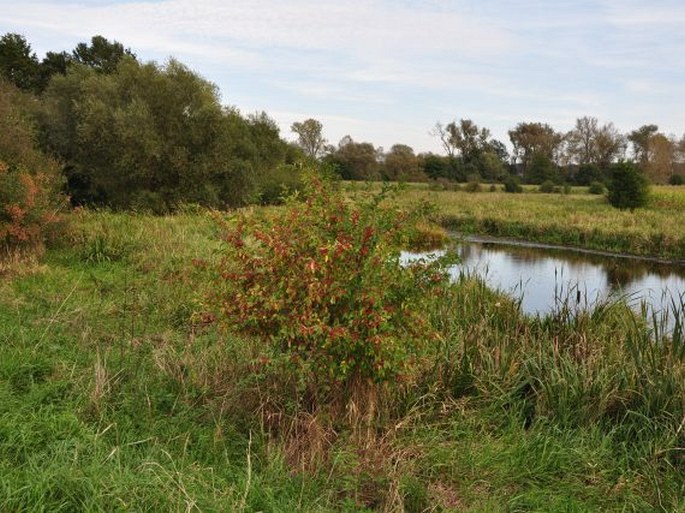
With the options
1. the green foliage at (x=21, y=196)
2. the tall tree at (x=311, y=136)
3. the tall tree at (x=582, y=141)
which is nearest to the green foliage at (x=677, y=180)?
the tall tree at (x=582, y=141)

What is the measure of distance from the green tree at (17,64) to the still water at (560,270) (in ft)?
99.5

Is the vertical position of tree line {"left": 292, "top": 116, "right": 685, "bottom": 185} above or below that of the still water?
above

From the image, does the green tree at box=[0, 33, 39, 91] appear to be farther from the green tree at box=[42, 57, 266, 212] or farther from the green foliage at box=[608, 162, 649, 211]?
the green foliage at box=[608, 162, 649, 211]

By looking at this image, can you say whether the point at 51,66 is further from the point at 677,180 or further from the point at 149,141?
the point at 677,180

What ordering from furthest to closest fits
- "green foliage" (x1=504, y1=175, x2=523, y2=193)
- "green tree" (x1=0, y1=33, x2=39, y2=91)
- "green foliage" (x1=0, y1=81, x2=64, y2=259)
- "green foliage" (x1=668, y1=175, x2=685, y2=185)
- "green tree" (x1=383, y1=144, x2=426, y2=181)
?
"green tree" (x1=383, y1=144, x2=426, y2=181) < "green foliage" (x1=668, y1=175, x2=685, y2=185) < "green foliage" (x1=504, y1=175, x2=523, y2=193) < "green tree" (x1=0, y1=33, x2=39, y2=91) < "green foliage" (x1=0, y1=81, x2=64, y2=259)

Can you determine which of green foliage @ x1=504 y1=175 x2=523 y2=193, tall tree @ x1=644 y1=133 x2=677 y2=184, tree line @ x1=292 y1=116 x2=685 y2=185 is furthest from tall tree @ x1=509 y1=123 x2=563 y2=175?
green foliage @ x1=504 y1=175 x2=523 y2=193

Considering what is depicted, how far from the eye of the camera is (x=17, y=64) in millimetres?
36031

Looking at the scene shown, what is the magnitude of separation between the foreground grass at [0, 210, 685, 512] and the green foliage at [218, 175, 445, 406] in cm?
46

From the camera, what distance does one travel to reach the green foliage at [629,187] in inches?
1197

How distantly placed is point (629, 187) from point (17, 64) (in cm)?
3707

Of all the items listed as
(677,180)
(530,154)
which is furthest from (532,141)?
(677,180)

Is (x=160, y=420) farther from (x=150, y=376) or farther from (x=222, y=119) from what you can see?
(x=222, y=119)

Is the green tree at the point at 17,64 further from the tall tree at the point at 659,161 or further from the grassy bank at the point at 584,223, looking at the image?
the tall tree at the point at 659,161

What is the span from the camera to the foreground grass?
3.30 m
